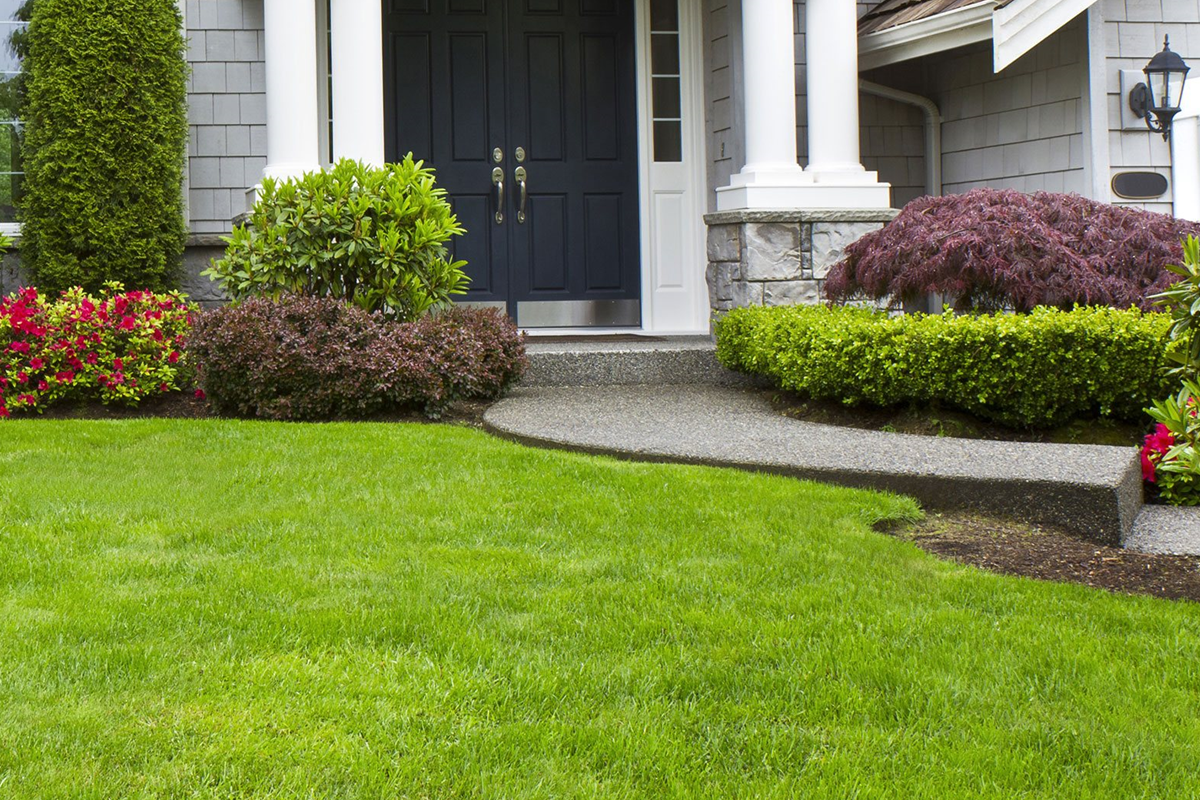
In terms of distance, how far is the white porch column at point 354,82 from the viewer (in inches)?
299

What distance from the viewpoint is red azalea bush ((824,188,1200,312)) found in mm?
6219

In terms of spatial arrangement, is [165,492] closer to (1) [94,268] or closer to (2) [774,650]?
(2) [774,650]

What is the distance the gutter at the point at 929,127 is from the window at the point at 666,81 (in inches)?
53.5

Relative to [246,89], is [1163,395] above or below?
below

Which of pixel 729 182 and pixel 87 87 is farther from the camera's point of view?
pixel 729 182

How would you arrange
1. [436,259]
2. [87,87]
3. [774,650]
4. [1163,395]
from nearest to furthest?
[774,650]
[1163,395]
[436,259]
[87,87]

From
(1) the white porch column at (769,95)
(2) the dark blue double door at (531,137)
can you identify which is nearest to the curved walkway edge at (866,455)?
(1) the white porch column at (769,95)

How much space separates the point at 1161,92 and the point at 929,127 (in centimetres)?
179

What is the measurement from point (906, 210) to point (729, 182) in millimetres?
2343

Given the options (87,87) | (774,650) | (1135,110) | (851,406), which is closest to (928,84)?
(1135,110)

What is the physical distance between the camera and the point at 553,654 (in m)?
2.85

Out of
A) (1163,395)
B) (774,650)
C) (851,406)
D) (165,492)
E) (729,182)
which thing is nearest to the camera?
(774,650)

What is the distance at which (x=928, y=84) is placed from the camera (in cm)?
947

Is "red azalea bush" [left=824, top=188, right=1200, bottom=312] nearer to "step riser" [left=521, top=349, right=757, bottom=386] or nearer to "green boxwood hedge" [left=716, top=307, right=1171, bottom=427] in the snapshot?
"green boxwood hedge" [left=716, top=307, right=1171, bottom=427]
